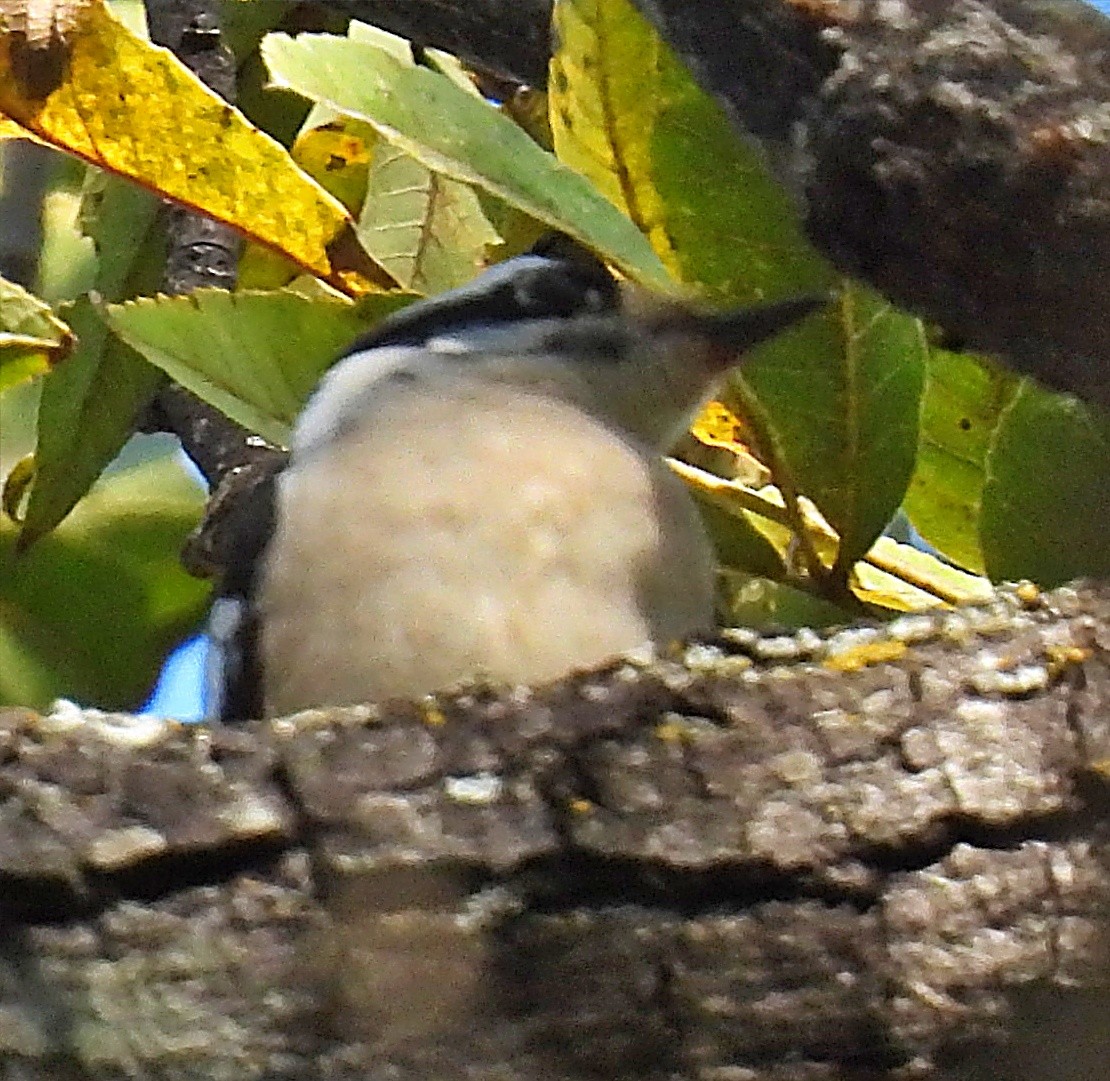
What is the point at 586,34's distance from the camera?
887 millimetres

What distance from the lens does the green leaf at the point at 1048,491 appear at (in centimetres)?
75

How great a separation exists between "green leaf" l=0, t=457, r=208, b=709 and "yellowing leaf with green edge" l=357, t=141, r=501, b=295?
0.23 meters

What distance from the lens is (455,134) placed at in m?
0.85

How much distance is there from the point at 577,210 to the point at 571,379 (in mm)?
152

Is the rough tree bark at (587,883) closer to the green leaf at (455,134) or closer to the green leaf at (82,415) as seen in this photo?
the green leaf at (455,134)

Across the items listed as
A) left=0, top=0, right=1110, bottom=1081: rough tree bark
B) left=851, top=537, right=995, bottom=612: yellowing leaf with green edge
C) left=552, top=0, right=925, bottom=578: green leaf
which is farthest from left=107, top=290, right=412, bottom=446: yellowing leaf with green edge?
left=0, top=0, right=1110, bottom=1081: rough tree bark

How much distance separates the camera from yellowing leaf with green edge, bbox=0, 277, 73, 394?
105 centimetres

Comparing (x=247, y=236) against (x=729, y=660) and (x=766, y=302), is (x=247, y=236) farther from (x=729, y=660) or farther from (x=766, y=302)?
(x=729, y=660)

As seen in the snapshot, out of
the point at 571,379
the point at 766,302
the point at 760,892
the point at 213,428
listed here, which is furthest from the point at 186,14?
the point at 760,892

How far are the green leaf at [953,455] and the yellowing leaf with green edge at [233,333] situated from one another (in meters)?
0.25

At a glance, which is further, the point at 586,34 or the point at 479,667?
the point at 586,34

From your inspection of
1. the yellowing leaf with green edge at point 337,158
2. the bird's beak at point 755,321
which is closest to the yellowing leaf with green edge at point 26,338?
the yellowing leaf with green edge at point 337,158

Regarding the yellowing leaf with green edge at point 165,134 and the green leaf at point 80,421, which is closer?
the yellowing leaf with green edge at point 165,134

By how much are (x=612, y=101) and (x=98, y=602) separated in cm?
48
